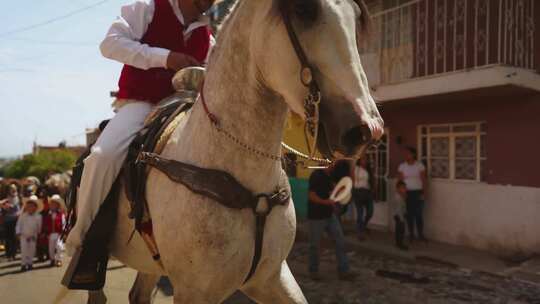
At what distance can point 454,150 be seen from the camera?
10094 millimetres

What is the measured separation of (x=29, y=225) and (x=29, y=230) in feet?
0.51

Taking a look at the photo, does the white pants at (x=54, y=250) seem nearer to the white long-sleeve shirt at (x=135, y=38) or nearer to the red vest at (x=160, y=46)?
the red vest at (x=160, y=46)

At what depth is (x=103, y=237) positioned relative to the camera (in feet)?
8.41

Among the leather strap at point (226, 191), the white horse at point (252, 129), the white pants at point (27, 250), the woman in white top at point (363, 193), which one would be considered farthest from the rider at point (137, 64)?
the woman in white top at point (363, 193)

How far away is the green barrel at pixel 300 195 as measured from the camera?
1421 centimetres

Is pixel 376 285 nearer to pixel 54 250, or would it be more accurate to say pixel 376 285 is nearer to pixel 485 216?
pixel 485 216

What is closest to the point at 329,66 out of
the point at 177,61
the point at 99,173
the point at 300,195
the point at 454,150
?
the point at 177,61

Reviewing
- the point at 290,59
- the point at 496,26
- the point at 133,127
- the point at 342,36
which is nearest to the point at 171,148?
the point at 133,127

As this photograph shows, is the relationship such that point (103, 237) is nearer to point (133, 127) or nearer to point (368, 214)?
point (133, 127)

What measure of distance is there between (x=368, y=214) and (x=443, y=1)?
Answer: 502 cm

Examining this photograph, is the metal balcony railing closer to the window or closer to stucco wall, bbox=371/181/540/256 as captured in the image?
the window

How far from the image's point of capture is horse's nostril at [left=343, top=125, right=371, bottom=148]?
5.11 feet

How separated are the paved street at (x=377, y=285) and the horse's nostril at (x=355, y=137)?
488 cm

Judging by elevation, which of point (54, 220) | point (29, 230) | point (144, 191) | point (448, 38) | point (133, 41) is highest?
point (448, 38)
